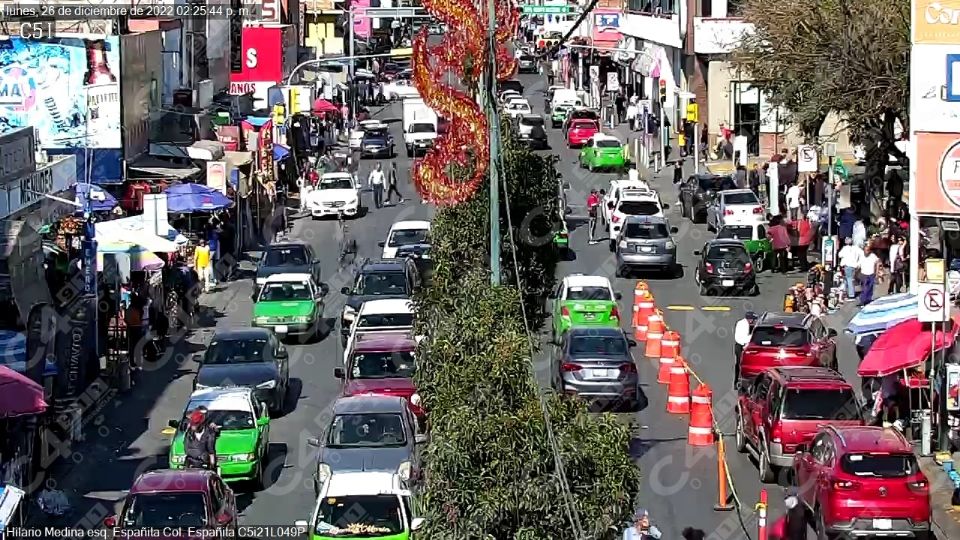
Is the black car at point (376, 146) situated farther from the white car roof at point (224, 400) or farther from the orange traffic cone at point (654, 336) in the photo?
the white car roof at point (224, 400)

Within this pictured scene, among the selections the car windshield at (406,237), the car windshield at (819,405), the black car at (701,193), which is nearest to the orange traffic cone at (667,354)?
the car windshield at (819,405)

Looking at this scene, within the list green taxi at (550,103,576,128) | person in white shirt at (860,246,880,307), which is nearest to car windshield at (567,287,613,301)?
person in white shirt at (860,246,880,307)

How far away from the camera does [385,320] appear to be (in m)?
32.6

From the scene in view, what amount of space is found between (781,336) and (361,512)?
37.6 feet

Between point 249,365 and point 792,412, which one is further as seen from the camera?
point 249,365

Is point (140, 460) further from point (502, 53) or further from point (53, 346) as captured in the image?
point (502, 53)

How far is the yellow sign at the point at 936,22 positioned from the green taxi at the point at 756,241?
41.0ft

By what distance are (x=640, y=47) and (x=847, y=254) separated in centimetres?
5120

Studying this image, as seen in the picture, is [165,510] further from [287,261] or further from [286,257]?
[286,257]

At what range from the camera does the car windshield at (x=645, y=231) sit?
41.3 m

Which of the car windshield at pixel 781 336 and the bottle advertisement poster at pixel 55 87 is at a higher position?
the bottle advertisement poster at pixel 55 87

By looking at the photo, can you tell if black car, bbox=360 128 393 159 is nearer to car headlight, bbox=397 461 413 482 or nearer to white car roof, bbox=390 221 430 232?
white car roof, bbox=390 221 430 232

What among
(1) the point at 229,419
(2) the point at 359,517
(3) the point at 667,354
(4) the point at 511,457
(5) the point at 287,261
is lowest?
(2) the point at 359,517

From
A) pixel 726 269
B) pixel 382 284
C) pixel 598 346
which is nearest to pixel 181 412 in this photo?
pixel 598 346
